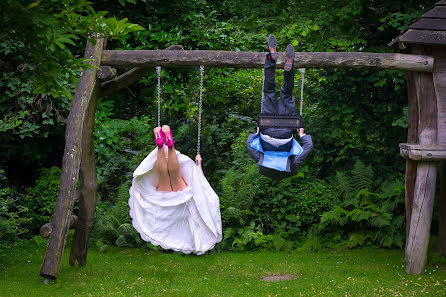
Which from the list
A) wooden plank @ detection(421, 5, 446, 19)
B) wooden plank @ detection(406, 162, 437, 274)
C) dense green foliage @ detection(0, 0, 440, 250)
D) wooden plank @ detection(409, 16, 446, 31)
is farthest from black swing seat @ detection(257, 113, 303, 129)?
dense green foliage @ detection(0, 0, 440, 250)

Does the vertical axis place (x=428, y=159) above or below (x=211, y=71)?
below

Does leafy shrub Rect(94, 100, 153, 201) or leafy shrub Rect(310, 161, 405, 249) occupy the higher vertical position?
leafy shrub Rect(94, 100, 153, 201)

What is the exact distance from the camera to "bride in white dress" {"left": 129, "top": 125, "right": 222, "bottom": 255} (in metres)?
8.88

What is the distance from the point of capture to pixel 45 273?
314 inches

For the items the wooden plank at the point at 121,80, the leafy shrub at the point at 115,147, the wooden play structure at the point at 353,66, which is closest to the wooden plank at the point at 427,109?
the wooden play structure at the point at 353,66

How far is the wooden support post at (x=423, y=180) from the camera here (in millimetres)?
8750

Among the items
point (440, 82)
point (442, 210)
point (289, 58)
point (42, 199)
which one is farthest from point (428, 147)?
point (42, 199)

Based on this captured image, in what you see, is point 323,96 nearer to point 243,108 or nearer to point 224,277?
point 243,108

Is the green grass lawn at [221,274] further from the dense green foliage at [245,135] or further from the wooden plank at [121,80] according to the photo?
the wooden plank at [121,80]

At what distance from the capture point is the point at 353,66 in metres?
8.52

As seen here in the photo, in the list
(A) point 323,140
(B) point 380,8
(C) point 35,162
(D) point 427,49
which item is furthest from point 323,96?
(C) point 35,162

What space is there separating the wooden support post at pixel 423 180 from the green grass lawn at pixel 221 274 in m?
0.40

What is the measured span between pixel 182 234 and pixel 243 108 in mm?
5692

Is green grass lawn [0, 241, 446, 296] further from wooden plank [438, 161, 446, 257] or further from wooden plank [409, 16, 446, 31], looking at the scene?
wooden plank [409, 16, 446, 31]
